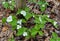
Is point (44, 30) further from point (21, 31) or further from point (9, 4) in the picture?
point (9, 4)

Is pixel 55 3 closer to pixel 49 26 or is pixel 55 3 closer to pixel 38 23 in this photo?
pixel 49 26

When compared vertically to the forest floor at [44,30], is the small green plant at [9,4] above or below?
above

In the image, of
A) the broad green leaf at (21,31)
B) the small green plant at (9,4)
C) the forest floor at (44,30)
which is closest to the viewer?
the broad green leaf at (21,31)

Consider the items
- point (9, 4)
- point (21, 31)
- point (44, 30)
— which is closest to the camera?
point (21, 31)

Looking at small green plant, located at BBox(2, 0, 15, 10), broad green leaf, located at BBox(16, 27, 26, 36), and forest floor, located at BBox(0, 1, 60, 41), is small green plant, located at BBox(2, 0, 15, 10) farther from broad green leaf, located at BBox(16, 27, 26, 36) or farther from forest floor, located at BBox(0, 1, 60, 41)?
broad green leaf, located at BBox(16, 27, 26, 36)

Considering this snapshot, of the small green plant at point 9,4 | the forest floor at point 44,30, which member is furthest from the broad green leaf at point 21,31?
the small green plant at point 9,4

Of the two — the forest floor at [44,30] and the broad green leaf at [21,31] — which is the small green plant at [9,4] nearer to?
the forest floor at [44,30]

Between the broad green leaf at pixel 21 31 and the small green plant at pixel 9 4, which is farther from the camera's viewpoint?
the small green plant at pixel 9 4

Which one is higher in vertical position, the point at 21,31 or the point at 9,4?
the point at 9,4

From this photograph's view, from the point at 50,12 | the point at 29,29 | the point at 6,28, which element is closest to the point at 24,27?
the point at 29,29

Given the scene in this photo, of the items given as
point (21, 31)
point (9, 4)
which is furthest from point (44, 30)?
point (9, 4)

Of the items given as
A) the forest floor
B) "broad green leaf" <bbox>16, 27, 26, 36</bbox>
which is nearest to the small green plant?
the forest floor

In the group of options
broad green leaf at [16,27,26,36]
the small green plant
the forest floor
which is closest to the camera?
broad green leaf at [16,27,26,36]
